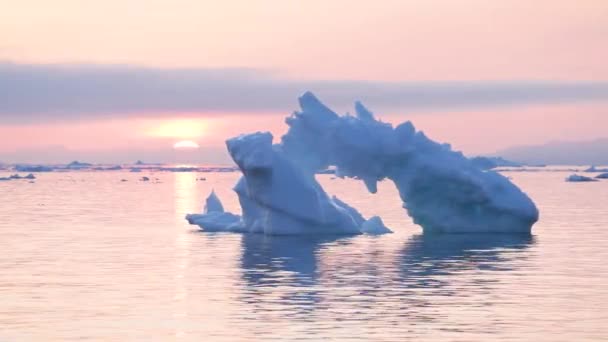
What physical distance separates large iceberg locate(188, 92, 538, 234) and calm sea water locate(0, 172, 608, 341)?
116 cm

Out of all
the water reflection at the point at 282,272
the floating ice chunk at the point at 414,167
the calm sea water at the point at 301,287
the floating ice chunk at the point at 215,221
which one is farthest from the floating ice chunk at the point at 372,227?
the floating ice chunk at the point at 215,221

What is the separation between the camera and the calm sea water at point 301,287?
22125 millimetres

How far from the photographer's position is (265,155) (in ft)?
140

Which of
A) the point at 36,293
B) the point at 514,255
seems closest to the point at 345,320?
the point at 36,293

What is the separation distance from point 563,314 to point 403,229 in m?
29.0

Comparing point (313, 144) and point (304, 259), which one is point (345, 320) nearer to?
point (304, 259)

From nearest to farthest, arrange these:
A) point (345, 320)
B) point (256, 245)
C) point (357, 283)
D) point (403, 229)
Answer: point (345, 320) < point (357, 283) < point (256, 245) < point (403, 229)

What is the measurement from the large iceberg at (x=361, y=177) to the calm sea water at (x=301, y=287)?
116cm

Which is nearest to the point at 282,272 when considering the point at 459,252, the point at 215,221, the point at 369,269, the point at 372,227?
the point at 369,269

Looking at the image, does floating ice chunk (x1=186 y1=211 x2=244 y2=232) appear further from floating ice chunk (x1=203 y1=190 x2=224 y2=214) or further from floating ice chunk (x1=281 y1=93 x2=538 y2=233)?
floating ice chunk (x1=281 y1=93 x2=538 y2=233)

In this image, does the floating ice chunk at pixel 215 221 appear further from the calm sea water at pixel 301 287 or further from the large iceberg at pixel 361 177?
the large iceberg at pixel 361 177

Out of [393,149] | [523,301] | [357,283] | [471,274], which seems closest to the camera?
[523,301]

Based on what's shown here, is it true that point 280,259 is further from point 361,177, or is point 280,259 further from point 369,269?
point 361,177

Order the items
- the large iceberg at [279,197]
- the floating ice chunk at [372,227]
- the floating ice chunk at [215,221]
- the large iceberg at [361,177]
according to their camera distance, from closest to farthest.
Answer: the large iceberg at [279,197] → the large iceberg at [361,177] → the floating ice chunk at [372,227] → the floating ice chunk at [215,221]
